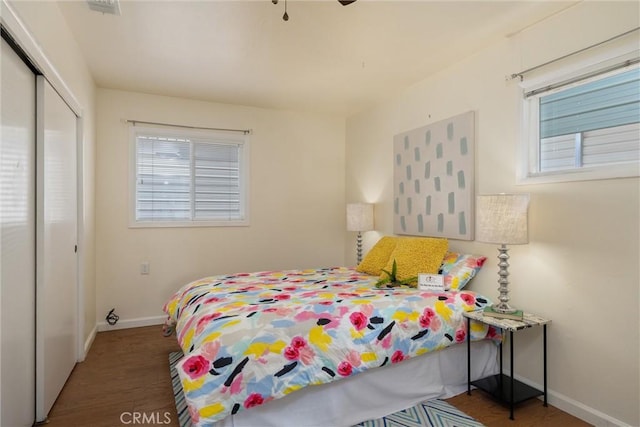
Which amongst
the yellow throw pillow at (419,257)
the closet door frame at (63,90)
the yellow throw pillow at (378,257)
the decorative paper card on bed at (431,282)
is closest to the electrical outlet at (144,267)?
the closet door frame at (63,90)

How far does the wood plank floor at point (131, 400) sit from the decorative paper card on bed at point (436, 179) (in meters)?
1.21

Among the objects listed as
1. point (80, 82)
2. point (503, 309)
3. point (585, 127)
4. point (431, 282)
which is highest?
point (80, 82)

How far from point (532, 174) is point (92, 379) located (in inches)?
133

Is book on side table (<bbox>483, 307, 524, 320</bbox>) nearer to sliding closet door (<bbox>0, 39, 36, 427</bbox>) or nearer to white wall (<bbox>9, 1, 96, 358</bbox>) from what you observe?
sliding closet door (<bbox>0, 39, 36, 427</bbox>)

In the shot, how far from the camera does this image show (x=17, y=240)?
5.66 feet

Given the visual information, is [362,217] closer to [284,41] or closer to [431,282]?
[431,282]

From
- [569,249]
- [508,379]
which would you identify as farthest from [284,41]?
[508,379]

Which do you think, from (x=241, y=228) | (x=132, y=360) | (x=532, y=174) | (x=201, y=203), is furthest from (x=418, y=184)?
(x=132, y=360)

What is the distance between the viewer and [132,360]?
9.55ft

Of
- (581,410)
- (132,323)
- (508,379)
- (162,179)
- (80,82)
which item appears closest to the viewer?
(581,410)

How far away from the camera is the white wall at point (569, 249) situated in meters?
1.92

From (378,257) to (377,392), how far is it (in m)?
1.37

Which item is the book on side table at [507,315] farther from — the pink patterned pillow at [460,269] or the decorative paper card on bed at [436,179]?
the decorative paper card on bed at [436,179]

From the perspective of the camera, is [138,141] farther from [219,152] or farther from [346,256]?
[346,256]
